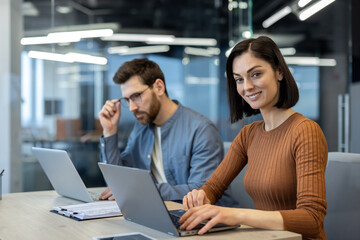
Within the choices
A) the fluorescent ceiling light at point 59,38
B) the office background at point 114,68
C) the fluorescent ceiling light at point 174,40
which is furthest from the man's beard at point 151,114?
the fluorescent ceiling light at point 174,40

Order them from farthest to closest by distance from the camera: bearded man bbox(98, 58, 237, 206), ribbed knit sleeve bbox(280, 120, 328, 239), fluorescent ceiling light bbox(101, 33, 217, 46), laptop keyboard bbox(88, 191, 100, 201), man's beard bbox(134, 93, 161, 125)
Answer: fluorescent ceiling light bbox(101, 33, 217, 46), man's beard bbox(134, 93, 161, 125), bearded man bbox(98, 58, 237, 206), laptop keyboard bbox(88, 191, 100, 201), ribbed knit sleeve bbox(280, 120, 328, 239)

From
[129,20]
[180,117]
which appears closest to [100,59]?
[129,20]

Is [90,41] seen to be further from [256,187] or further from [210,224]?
[210,224]

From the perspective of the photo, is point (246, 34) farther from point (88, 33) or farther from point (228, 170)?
point (228, 170)

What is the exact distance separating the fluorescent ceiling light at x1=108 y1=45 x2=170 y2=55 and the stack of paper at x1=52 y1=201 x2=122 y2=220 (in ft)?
10.8

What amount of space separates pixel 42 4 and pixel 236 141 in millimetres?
2727

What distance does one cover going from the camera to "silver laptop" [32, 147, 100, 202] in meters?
1.75

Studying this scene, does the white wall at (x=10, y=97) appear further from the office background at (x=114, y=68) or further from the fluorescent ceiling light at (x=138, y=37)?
the fluorescent ceiling light at (x=138, y=37)

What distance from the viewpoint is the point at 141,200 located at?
4.12 feet

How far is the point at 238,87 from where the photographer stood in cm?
171

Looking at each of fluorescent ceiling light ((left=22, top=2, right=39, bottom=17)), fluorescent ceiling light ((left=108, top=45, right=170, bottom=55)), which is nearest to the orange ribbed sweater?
fluorescent ceiling light ((left=22, top=2, right=39, bottom=17))

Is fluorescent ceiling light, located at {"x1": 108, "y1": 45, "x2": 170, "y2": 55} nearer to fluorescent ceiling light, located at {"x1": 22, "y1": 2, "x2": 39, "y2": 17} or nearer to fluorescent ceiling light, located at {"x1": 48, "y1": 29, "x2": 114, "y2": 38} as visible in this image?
fluorescent ceiling light, located at {"x1": 48, "y1": 29, "x2": 114, "y2": 38}

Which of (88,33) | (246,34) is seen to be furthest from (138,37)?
(246,34)

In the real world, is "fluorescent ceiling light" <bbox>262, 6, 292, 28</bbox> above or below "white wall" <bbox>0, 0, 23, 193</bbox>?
above
